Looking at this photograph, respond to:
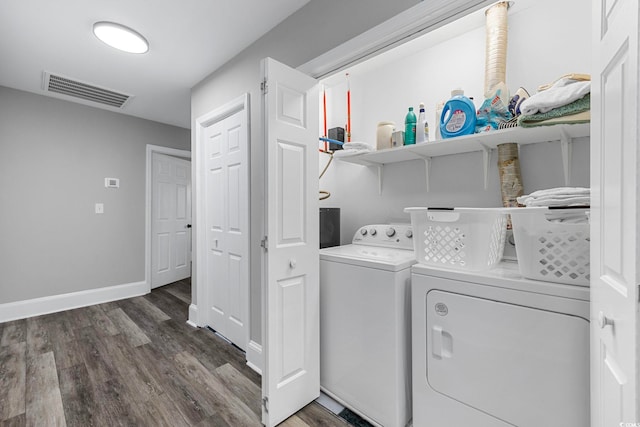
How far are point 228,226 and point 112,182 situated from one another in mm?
2282

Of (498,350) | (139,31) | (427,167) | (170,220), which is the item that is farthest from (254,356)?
(170,220)

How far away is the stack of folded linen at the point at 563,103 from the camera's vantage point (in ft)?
3.48

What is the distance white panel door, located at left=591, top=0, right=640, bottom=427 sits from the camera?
51 centimetres

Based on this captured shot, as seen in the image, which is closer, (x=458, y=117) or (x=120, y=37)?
(x=458, y=117)

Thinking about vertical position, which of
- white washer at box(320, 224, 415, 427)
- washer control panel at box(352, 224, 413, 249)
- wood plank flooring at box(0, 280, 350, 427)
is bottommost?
wood plank flooring at box(0, 280, 350, 427)

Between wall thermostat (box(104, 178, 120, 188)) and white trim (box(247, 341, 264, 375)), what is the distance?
3.03 meters

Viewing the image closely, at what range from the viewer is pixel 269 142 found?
1.49 meters

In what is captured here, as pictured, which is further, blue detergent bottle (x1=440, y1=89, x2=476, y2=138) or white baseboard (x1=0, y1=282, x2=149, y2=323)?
white baseboard (x1=0, y1=282, x2=149, y2=323)

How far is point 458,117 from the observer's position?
1504 mm

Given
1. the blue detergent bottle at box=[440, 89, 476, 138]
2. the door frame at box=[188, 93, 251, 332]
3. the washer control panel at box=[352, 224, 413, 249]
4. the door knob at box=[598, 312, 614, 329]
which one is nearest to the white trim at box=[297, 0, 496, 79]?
the blue detergent bottle at box=[440, 89, 476, 138]

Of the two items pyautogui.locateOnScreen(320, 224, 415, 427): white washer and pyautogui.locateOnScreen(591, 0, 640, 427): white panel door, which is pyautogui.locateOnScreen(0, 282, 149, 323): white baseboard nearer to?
pyautogui.locateOnScreen(320, 224, 415, 427): white washer

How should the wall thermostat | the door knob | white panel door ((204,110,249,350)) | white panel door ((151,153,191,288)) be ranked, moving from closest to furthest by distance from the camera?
the door knob → white panel door ((204,110,249,350)) → the wall thermostat → white panel door ((151,153,191,288))

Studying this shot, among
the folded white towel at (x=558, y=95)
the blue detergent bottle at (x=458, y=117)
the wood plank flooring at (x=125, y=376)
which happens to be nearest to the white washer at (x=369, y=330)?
the wood plank flooring at (x=125, y=376)

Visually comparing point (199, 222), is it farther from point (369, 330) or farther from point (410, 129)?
point (410, 129)
